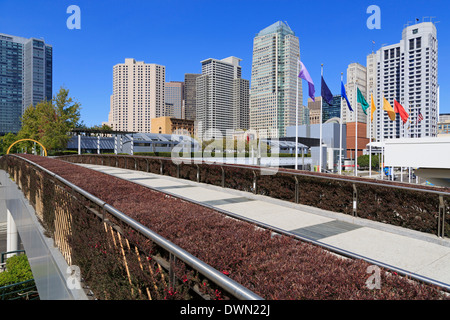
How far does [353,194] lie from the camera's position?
7.64m

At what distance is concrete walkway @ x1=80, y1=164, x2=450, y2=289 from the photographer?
4.74m

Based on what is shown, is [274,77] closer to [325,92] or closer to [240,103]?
[325,92]

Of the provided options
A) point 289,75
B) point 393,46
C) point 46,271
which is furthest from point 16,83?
point 46,271

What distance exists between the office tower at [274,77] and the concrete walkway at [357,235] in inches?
811

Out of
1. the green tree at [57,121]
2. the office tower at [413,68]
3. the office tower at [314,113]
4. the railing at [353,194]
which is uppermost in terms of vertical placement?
the office tower at [314,113]

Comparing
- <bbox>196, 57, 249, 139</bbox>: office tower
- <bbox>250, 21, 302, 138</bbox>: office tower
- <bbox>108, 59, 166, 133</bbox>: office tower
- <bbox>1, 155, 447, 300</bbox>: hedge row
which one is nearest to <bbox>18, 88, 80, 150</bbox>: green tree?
<bbox>250, 21, 302, 138</bbox>: office tower

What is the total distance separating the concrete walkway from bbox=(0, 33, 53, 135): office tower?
430 ft

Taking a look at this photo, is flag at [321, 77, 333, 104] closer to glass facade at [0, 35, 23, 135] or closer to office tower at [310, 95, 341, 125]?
office tower at [310, 95, 341, 125]

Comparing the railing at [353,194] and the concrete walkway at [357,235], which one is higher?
the railing at [353,194]

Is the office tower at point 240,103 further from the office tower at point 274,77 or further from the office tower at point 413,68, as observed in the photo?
the office tower at point 413,68

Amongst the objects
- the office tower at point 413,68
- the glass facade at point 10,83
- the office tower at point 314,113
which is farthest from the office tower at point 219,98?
the office tower at point 413,68

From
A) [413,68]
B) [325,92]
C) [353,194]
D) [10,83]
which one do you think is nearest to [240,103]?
[10,83]

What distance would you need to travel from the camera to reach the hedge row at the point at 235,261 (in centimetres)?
227

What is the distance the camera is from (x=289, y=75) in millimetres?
48594
